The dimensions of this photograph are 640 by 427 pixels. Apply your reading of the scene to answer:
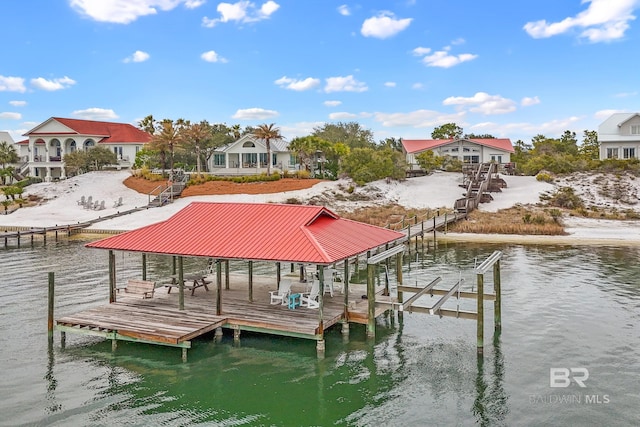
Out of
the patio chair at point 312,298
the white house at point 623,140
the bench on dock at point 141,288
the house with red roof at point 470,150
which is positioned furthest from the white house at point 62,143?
the patio chair at point 312,298

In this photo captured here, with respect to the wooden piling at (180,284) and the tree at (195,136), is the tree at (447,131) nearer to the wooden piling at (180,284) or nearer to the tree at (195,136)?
the tree at (195,136)

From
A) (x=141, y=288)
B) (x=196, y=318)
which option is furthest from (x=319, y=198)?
(x=196, y=318)

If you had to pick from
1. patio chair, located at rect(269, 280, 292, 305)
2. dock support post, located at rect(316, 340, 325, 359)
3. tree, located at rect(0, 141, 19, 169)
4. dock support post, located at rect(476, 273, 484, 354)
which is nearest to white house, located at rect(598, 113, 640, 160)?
dock support post, located at rect(476, 273, 484, 354)

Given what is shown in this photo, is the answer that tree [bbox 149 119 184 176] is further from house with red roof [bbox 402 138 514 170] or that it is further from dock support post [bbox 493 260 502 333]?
dock support post [bbox 493 260 502 333]

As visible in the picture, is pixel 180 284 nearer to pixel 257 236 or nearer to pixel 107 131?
pixel 257 236

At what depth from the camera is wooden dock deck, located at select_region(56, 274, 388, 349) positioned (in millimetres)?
18250

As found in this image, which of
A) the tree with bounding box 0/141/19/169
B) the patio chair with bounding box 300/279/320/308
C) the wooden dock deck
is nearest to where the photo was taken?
the wooden dock deck

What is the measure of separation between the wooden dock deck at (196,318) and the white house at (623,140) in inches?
2456

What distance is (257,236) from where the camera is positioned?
65.6 ft

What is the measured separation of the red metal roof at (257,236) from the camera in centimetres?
1864

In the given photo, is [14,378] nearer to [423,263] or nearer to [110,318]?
[110,318]

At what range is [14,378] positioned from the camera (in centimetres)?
1703

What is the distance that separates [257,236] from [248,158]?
58.1 metres

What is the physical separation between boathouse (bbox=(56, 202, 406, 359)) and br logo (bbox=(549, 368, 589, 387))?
5.77 m
